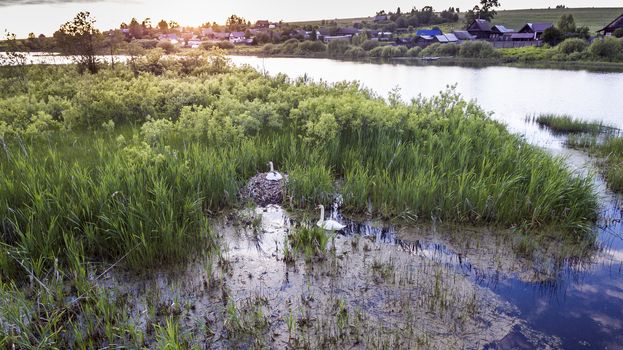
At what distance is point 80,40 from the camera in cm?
2103

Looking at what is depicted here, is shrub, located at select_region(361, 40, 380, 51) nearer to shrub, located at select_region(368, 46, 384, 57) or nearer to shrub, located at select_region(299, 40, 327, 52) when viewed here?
shrub, located at select_region(368, 46, 384, 57)

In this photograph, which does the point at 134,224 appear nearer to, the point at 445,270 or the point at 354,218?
the point at 354,218

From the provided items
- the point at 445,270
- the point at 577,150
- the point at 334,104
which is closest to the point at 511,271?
the point at 445,270

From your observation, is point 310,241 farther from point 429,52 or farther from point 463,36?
point 463,36

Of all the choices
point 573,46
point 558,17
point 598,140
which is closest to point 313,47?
point 573,46

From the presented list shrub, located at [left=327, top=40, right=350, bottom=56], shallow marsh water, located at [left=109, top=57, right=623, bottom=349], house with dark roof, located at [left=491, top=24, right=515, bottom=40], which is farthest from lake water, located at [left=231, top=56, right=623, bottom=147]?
house with dark roof, located at [left=491, top=24, right=515, bottom=40]

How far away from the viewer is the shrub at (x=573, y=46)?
51500 millimetres

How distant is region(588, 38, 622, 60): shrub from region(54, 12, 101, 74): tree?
53.1 meters

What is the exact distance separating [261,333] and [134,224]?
235 cm

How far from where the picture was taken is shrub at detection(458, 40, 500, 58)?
58.3 meters

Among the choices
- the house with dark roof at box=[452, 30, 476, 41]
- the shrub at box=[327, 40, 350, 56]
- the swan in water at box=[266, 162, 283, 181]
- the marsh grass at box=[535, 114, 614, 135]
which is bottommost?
the marsh grass at box=[535, 114, 614, 135]

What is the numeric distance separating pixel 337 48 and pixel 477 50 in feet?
83.7

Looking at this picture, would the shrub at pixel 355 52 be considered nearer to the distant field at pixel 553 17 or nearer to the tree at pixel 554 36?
the tree at pixel 554 36

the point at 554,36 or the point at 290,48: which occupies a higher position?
the point at 554,36
